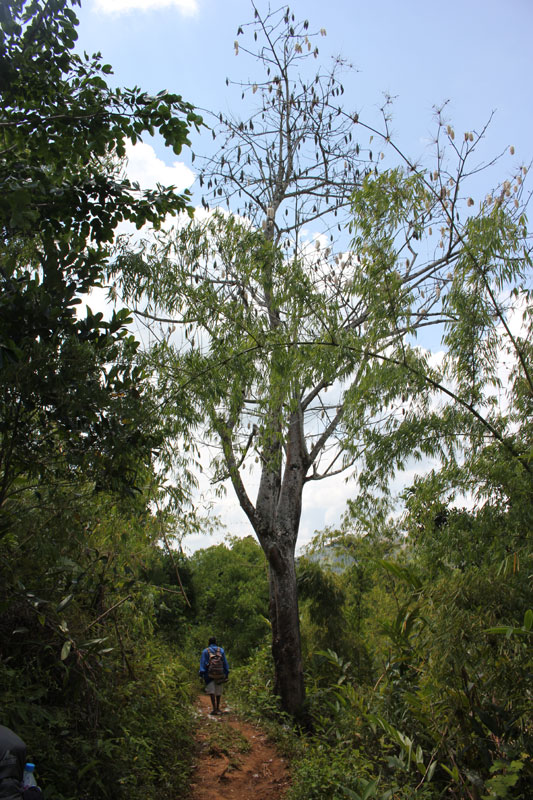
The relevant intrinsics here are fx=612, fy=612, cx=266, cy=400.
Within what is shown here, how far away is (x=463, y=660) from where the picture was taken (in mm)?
3898

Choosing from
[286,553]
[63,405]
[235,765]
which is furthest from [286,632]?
[63,405]

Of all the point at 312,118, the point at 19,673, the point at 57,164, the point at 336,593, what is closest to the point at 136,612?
the point at 19,673

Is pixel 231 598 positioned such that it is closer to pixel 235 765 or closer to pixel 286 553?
pixel 286 553

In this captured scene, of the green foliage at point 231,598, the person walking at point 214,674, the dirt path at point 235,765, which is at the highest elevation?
the green foliage at point 231,598

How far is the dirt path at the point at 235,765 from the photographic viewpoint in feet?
20.6

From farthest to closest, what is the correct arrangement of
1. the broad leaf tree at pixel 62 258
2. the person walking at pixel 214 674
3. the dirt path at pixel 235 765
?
the person walking at pixel 214 674 < the dirt path at pixel 235 765 < the broad leaf tree at pixel 62 258

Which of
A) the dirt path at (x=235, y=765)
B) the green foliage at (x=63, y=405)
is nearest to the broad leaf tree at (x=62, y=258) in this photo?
the green foliage at (x=63, y=405)

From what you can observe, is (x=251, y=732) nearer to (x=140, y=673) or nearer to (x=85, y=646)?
(x=140, y=673)

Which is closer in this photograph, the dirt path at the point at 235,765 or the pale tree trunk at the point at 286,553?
the dirt path at the point at 235,765

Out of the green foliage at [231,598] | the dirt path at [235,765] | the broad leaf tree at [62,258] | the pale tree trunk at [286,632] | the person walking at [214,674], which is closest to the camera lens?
the broad leaf tree at [62,258]

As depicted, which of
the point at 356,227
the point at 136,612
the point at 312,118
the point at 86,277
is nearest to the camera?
the point at 86,277

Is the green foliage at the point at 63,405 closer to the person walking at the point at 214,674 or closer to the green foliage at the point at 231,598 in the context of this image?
the person walking at the point at 214,674

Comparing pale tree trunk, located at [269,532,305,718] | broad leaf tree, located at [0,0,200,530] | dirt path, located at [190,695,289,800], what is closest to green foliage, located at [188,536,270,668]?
pale tree trunk, located at [269,532,305,718]

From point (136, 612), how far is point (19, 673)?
6.58 feet
